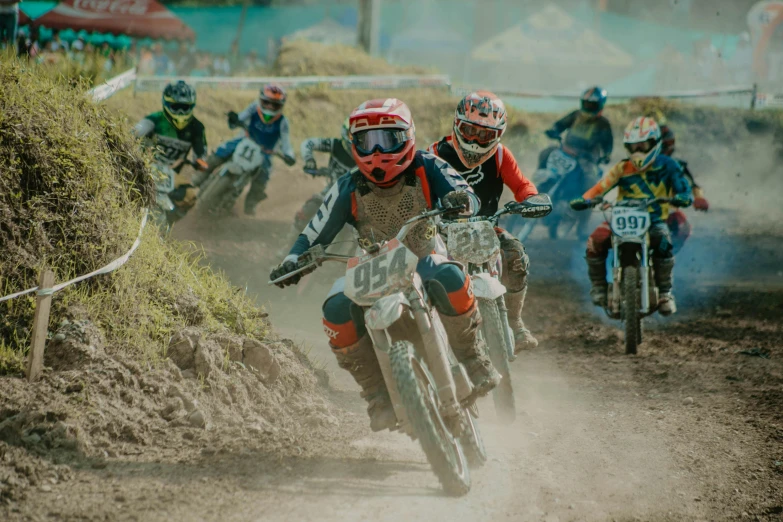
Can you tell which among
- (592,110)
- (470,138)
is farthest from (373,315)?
(592,110)

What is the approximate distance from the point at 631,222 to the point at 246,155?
5361 millimetres

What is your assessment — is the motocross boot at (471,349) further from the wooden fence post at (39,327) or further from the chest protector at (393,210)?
the wooden fence post at (39,327)

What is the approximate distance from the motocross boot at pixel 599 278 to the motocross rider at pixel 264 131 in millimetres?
4765

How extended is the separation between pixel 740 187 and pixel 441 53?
15.4 m

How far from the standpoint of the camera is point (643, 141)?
9.09 m

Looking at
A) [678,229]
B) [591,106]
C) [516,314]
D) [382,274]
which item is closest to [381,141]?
[382,274]

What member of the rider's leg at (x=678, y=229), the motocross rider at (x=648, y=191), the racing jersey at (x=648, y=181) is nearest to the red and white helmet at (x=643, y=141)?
the motocross rider at (x=648, y=191)

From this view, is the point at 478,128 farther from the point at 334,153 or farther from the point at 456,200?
the point at 334,153

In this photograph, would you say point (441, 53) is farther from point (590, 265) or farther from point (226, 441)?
point (226, 441)

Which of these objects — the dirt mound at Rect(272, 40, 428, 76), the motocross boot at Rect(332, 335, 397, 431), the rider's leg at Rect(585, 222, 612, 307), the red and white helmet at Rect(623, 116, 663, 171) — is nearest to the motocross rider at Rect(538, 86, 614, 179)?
the red and white helmet at Rect(623, 116, 663, 171)

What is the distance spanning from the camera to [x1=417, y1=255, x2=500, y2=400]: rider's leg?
5.12 m

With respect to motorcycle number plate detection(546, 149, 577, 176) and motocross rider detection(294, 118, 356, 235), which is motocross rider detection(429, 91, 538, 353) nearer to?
motocross rider detection(294, 118, 356, 235)

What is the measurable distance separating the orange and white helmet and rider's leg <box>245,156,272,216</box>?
0.60 m

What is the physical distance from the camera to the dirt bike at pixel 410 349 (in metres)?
4.57
